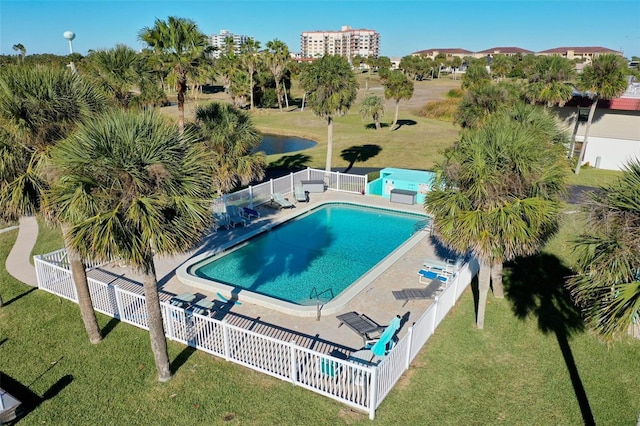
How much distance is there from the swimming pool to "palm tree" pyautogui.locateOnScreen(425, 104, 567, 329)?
437 centimetres

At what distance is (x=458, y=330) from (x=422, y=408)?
3.39m

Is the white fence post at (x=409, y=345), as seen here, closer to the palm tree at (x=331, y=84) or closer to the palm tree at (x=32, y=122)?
the palm tree at (x=32, y=122)

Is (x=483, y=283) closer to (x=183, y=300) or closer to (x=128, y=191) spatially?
(x=183, y=300)

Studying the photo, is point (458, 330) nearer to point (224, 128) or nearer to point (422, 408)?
point (422, 408)

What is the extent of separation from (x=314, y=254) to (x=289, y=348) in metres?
8.35

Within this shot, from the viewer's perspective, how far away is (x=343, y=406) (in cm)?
920

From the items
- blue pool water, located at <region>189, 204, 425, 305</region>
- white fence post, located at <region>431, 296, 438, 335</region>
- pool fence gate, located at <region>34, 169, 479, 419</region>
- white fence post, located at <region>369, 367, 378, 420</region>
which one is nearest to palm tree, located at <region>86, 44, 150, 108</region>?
pool fence gate, located at <region>34, 169, 479, 419</region>

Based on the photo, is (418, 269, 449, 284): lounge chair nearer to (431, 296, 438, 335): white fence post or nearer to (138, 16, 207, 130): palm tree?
(431, 296, 438, 335): white fence post

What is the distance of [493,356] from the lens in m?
10.9

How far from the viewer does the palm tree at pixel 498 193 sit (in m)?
10.2

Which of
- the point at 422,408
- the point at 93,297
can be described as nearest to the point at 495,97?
the point at 422,408

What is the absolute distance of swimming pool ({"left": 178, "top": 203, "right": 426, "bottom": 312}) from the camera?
14.5m

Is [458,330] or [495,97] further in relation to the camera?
[495,97]

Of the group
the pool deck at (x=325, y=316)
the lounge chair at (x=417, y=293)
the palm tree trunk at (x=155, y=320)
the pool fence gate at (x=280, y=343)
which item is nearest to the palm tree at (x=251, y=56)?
the pool deck at (x=325, y=316)
